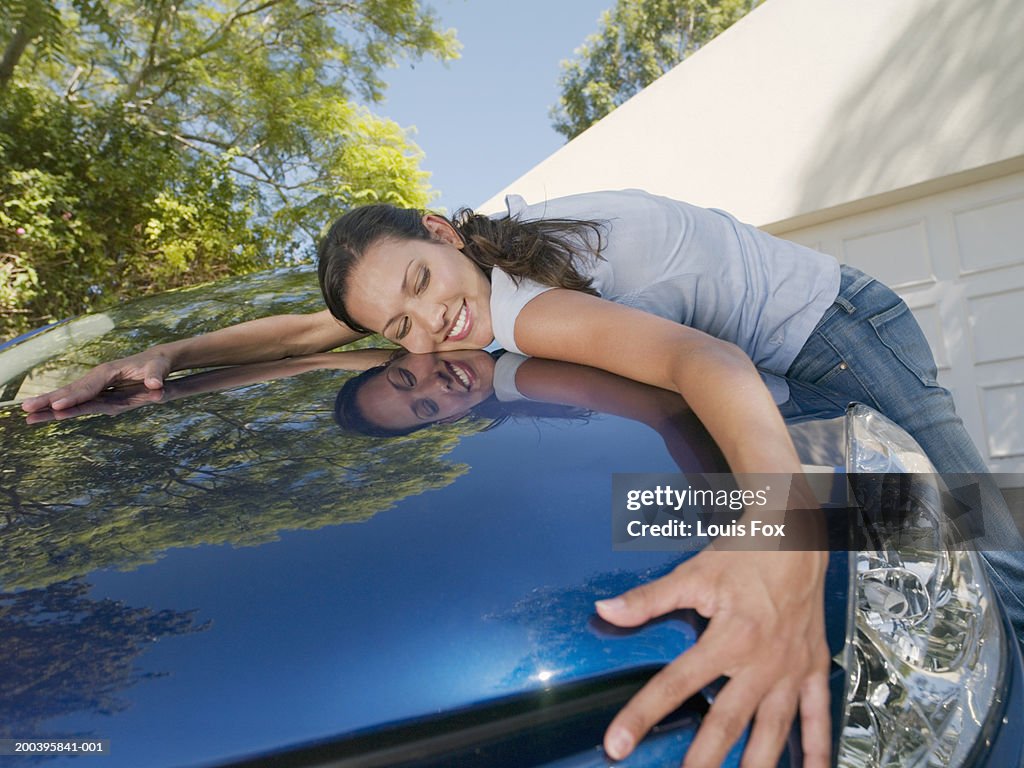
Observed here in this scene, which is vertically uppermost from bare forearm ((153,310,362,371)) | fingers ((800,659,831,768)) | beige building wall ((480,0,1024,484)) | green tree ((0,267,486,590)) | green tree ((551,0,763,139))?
green tree ((551,0,763,139))

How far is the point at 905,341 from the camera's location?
5.02 ft

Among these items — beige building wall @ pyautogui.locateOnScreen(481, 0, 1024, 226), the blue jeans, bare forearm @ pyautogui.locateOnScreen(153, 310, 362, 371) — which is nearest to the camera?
the blue jeans

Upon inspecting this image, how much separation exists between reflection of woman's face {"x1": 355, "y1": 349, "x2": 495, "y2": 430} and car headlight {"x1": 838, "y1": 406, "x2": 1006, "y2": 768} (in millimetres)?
554

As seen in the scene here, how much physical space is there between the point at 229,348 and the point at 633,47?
759 inches

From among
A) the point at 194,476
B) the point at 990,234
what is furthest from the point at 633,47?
the point at 194,476

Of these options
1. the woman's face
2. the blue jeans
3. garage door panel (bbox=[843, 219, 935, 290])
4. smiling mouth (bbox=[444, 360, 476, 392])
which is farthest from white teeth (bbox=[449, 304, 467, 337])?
garage door panel (bbox=[843, 219, 935, 290])

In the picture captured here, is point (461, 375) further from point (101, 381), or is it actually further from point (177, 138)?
point (177, 138)

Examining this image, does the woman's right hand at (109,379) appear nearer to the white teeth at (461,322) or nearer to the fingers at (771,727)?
the white teeth at (461,322)

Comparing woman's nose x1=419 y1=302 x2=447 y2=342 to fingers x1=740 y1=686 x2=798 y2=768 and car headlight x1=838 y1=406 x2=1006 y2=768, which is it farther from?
fingers x1=740 y1=686 x2=798 y2=768

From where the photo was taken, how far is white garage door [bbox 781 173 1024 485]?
4.48 metres

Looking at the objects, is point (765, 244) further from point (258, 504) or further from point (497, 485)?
point (258, 504)

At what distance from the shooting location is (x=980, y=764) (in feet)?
2.40

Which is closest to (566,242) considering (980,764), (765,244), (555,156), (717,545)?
(765,244)

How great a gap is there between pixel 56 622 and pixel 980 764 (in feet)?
2.95
